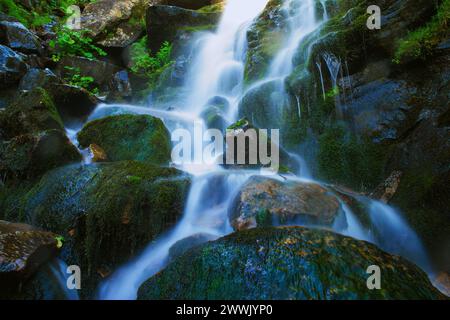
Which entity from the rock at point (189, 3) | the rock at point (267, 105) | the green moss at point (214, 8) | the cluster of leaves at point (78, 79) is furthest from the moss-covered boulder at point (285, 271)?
the rock at point (189, 3)

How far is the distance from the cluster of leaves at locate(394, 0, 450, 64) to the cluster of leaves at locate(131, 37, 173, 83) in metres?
9.19

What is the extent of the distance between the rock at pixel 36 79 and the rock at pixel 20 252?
504cm

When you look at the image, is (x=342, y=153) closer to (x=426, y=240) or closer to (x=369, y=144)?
(x=369, y=144)

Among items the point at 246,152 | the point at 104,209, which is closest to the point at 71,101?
the point at 104,209

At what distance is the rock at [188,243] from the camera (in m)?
3.71

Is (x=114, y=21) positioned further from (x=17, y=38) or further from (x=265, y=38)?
(x=265, y=38)

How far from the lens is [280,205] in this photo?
3885 millimetres

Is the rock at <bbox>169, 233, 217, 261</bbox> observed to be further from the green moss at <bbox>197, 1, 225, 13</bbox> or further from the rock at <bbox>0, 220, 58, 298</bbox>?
the green moss at <bbox>197, 1, 225, 13</bbox>

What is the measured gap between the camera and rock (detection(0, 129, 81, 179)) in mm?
4828

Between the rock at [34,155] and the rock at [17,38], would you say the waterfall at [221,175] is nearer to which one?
the rock at [34,155]

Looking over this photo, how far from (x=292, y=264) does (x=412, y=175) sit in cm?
306

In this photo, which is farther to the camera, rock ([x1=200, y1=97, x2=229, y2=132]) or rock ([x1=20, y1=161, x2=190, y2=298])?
rock ([x1=200, y1=97, x2=229, y2=132])

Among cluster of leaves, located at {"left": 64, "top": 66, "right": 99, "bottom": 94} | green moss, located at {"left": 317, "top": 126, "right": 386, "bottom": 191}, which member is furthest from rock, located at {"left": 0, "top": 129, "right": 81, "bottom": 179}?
cluster of leaves, located at {"left": 64, "top": 66, "right": 99, "bottom": 94}
